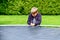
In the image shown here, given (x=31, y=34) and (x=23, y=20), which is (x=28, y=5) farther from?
(x=31, y=34)

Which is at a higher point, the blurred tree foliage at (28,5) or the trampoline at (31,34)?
the trampoline at (31,34)

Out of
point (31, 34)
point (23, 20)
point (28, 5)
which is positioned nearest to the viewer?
point (31, 34)

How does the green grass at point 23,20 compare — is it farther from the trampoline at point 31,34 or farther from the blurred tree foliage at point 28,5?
the trampoline at point 31,34

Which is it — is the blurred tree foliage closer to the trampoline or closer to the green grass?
the green grass

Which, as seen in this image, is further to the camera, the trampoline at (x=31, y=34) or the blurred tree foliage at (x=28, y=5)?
the blurred tree foliage at (x=28, y=5)

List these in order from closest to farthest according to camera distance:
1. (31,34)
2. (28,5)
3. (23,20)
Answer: (31,34) < (23,20) < (28,5)

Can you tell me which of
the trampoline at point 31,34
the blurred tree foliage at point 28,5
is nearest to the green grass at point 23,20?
the blurred tree foliage at point 28,5

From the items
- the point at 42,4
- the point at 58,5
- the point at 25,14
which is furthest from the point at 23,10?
the point at 58,5

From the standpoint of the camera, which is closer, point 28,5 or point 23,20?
point 23,20

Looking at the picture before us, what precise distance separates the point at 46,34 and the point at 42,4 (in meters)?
12.0

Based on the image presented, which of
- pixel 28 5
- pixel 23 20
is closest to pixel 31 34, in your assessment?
pixel 23 20

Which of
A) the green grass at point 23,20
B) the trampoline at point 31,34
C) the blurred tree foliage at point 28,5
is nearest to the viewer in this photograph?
the trampoline at point 31,34

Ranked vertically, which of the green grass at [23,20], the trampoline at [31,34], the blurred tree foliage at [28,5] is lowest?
the green grass at [23,20]

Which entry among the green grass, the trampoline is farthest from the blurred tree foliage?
the trampoline
